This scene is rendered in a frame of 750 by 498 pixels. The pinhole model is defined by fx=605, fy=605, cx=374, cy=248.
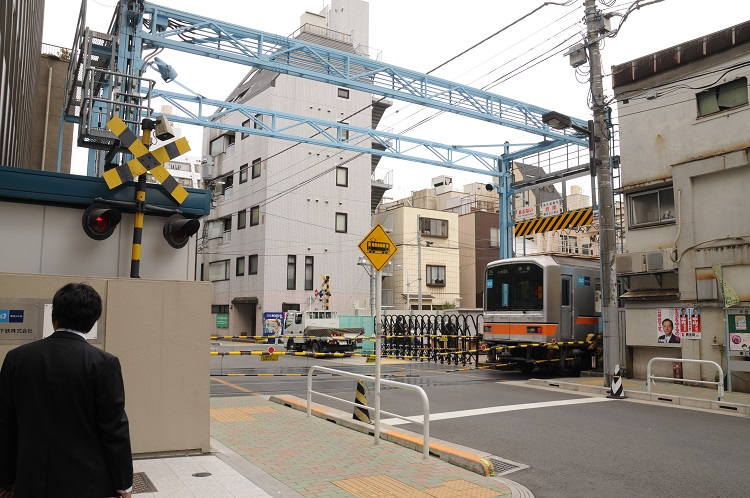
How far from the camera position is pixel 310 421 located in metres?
9.90

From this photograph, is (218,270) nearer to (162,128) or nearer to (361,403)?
(361,403)

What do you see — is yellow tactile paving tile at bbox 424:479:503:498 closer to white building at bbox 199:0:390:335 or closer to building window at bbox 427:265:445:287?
white building at bbox 199:0:390:335

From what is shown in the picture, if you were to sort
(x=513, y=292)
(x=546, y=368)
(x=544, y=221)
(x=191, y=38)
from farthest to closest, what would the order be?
(x=544, y=221) < (x=546, y=368) < (x=513, y=292) < (x=191, y=38)

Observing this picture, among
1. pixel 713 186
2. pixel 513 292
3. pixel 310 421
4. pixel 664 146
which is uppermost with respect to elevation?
pixel 664 146

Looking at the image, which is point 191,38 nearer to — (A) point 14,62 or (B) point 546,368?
(A) point 14,62

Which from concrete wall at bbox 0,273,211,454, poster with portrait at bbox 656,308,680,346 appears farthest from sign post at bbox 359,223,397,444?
poster with portrait at bbox 656,308,680,346

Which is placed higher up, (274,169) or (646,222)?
(274,169)

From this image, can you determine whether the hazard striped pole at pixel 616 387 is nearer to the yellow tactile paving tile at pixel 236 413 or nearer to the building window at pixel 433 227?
the yellow tactile paving tile at pixel 236 413

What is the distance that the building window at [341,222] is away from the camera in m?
43.8

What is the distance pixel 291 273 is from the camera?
42.2 metres

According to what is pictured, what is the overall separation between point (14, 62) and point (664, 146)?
50.6ft

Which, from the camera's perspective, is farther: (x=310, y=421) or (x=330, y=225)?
(x=330, y=225)

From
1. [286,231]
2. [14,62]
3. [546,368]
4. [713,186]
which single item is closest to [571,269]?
[546,368]

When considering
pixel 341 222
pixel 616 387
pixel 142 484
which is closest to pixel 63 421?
pixel 142 484
